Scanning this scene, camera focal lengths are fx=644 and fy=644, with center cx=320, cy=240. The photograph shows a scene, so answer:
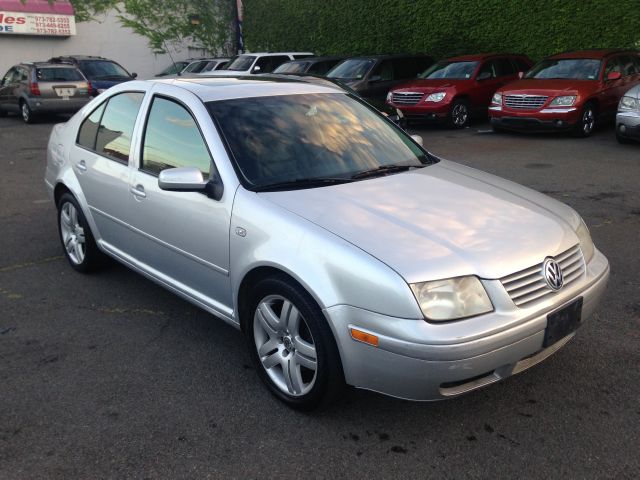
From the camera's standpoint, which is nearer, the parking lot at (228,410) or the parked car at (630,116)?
the parking lot at (228,410)

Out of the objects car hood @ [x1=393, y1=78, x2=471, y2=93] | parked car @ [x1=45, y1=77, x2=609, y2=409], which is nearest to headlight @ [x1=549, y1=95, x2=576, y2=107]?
car hood @ [x1=393, y1=78, x2=471, y2=93]

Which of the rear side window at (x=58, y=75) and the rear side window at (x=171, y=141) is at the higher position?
the rear side window at (x=171, y=141)

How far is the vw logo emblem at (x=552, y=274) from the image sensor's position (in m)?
3.00

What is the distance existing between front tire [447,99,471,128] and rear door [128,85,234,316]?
10750 mm

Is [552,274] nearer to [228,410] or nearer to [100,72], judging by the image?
[228,410]

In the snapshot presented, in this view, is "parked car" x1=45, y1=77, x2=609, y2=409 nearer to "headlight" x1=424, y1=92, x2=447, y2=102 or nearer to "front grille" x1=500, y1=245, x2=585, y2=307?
"front grille" x1=500, y1=245, x2=585, y2=307

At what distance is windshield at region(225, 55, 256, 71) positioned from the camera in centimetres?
1845

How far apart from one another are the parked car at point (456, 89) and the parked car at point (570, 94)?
1.32 m

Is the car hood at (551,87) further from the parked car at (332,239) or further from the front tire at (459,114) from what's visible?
the parked car at (332,239)

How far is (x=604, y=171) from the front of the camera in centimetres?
896

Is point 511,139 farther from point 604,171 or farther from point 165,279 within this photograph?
point 165,279

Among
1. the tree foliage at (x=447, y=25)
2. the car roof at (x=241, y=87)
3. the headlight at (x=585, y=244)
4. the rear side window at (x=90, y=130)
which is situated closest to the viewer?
the headlight at (x=585, y=244)

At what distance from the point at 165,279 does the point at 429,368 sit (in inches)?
79.1

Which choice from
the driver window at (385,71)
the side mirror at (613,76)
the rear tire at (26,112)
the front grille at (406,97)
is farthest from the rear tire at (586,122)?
the rear tire at (26,112)
